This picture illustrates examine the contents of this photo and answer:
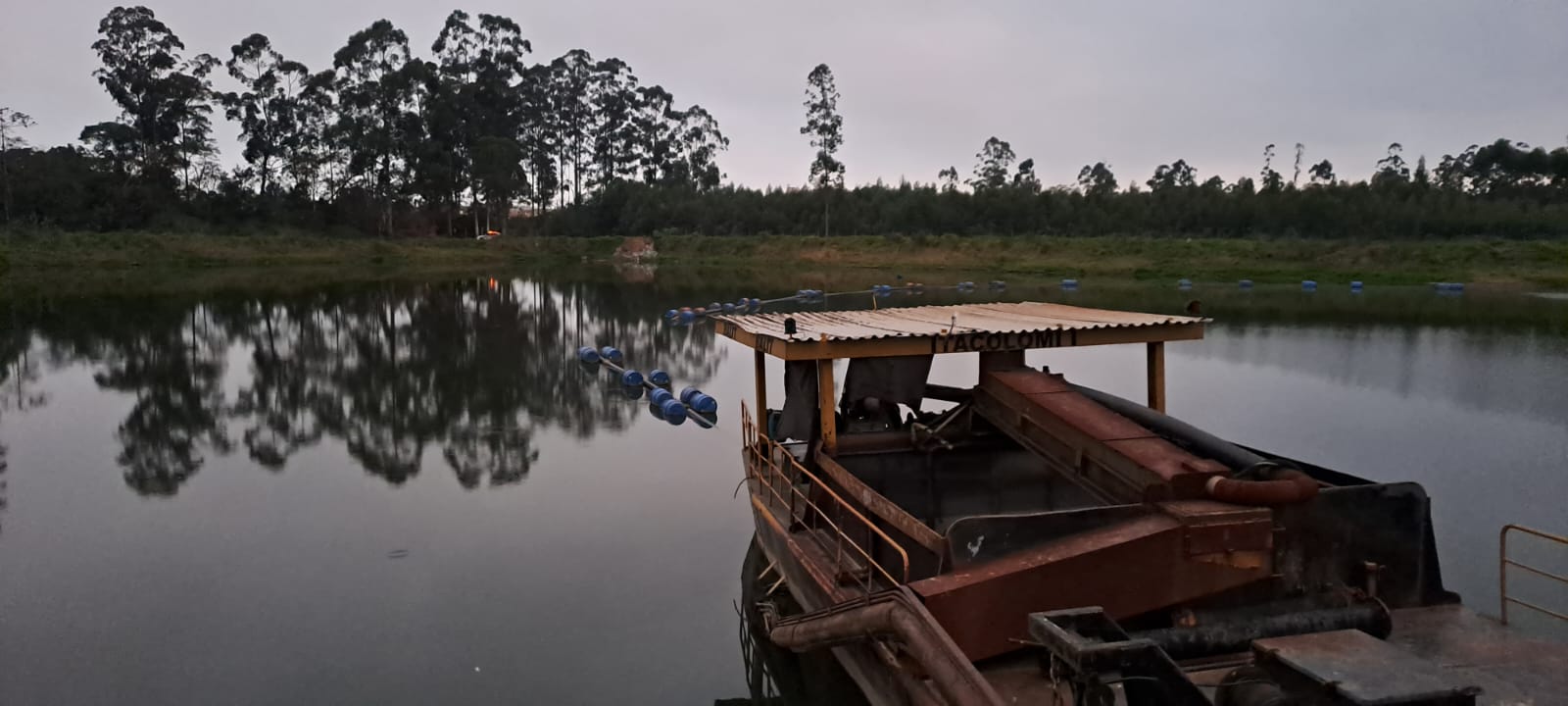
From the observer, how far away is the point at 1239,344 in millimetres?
25578

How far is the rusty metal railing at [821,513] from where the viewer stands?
21.2ft

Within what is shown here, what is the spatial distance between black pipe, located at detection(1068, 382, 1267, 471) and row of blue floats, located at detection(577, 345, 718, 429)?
10.9 m

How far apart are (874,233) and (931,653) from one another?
69942 mm

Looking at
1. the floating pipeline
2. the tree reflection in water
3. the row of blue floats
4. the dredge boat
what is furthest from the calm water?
the floating pipeline

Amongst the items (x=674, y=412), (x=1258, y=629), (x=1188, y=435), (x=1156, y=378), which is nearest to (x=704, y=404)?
(x=674, y=412)

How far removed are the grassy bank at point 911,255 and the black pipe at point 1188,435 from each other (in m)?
45.7

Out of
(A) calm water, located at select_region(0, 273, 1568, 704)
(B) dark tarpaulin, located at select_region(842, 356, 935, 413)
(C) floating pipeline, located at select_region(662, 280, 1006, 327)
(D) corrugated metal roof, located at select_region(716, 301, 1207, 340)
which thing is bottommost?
(A) calm water, located at select_region(0, 273, 1568, 704)

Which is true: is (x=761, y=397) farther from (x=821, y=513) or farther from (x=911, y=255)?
(x=911, y=255)

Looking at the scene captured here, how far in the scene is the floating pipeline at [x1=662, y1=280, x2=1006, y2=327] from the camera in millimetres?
31766

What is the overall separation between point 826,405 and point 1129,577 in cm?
278

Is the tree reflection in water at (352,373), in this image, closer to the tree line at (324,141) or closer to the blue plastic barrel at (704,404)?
the blue plastic barrel at (704,404)

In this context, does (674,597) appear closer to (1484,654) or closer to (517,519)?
(517,519)

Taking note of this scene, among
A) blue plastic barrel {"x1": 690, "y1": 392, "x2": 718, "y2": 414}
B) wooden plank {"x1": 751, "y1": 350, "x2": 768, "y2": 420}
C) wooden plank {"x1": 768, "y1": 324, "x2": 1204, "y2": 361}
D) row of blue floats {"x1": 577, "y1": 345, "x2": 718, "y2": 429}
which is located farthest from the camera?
blue plastic barrel {"x1": 690, "y1": 392, "x2": 718, "y2": 414}

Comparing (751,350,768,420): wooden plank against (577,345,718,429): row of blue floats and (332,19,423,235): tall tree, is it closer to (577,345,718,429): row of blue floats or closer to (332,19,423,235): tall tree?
(577,345,718,429): row of blue floats
